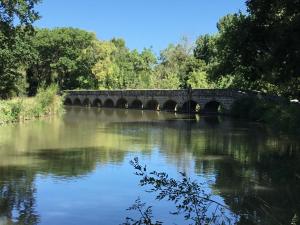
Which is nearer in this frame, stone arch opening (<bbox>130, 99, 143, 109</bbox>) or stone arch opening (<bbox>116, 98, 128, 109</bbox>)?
stone arch opening (<bbox>130, 99, 143, 109</bbox>)

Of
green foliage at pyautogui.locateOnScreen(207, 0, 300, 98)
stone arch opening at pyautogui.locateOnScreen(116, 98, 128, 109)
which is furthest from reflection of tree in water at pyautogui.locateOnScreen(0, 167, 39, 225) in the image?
stone arch opening at pyautogui.locateOnScreen(116, 98, 128, 109)

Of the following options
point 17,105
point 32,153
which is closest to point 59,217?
point 32,153

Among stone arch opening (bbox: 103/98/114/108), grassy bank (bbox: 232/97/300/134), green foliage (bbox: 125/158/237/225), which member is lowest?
green foliage (bbox: 125/158/237/225)

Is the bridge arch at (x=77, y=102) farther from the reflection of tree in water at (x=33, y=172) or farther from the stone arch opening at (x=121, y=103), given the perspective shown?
the reflection of tree in water at (x=33, y=172)

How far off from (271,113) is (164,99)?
36.0 metres

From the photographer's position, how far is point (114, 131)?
4134 centimetres

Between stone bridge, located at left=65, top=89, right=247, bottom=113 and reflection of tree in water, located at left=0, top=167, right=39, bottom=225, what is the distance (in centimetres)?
4252

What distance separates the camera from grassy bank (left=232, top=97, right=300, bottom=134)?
34844mm

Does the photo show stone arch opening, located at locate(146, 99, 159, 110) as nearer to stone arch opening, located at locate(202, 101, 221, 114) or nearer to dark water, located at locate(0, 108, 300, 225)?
stone arch opening, located at locate(202, 101, 221, 114)

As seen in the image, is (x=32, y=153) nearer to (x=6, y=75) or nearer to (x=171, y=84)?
(x=6, y=75)

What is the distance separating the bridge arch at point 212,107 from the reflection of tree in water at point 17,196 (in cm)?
4996

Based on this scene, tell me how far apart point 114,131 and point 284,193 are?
24789 millimetres

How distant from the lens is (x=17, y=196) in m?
17.3

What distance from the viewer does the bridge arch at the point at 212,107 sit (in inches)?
2781
